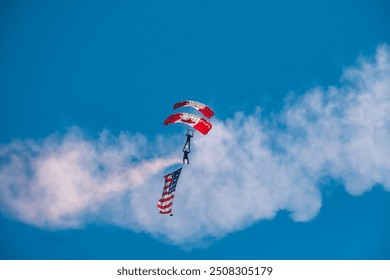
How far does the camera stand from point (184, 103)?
5178cm

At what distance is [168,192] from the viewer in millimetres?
55750

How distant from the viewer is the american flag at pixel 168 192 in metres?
55.4

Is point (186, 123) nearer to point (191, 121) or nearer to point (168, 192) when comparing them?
point (191, 121)

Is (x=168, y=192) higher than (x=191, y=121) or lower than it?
lower

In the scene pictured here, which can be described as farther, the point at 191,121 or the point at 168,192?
the point at 168,192

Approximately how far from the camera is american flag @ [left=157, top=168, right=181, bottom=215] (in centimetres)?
5538

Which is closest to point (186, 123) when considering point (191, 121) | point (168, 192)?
point (191, 121)

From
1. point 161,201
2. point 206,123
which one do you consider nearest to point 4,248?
point 161,201

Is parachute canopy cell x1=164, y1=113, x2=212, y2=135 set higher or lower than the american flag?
higher

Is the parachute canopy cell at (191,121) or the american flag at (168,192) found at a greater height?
the parachute canopy cell at (191,121)
